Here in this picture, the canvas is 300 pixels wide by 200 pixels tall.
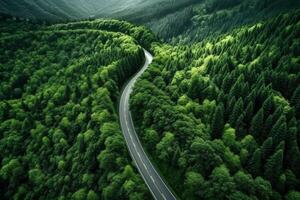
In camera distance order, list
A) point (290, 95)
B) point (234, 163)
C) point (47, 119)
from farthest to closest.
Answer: point (47, 119) → point (290, 95) → point (234, 163)

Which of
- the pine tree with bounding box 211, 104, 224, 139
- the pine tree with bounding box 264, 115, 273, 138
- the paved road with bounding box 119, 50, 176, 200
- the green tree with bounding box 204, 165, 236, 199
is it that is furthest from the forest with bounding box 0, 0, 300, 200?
the paved road with bounding box 119, 50, 176, 200

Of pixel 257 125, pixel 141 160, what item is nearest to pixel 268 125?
pixel 257 125

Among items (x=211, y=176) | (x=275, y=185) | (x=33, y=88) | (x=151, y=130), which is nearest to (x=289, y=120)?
(x=275, y=185)

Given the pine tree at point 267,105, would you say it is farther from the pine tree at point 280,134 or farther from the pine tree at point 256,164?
the pine tree at point 256,164

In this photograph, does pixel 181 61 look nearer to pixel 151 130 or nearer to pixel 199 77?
pixel 199 77

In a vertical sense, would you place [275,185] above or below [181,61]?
below

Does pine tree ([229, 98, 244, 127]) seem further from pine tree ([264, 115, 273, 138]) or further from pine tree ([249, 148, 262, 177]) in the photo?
pine tree ([249, 148, 262, 177])
